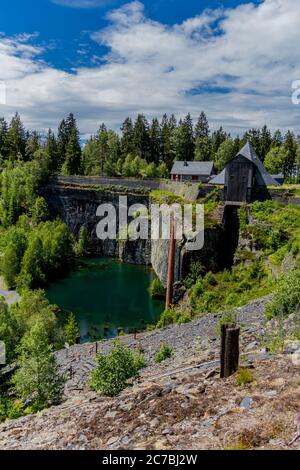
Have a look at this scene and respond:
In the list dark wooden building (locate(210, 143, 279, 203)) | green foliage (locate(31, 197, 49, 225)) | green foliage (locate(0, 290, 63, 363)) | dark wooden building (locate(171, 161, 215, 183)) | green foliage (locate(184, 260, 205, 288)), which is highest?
dark wooden building (locate(171, 161, 215, 183))

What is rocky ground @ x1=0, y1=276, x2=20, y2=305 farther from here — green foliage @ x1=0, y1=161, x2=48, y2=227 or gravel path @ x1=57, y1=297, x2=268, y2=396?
green foliage @ x1=0, y1=161, x2=48, y2=227

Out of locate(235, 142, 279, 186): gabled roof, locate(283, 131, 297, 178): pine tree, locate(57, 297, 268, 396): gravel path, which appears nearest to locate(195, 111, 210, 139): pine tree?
locate(283, 131, 297, 178): pine tree

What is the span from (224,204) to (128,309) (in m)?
12.4

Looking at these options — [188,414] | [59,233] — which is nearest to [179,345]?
[188,414]

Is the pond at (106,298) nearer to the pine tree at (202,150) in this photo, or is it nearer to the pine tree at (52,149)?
the pine tree at (52,149)

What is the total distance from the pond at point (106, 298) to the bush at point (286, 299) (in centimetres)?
1669

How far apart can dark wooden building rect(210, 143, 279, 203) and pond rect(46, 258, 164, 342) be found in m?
11.6

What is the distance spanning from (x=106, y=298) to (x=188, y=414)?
107 ft

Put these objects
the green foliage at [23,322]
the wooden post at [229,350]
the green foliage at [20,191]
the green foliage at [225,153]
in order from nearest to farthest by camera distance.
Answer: the wooden post at [229,350]
the green foliage at [23,322]
the green foliage at [20,191]
the green foliage at [225,153]

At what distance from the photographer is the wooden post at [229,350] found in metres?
9.88

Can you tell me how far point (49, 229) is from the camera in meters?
55.2

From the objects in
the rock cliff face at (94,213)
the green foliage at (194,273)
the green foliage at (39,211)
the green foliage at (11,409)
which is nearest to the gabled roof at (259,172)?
the green foliage at (194,273)

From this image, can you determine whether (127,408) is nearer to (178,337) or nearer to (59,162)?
(178,337)

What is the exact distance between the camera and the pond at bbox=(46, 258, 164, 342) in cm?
3391
